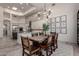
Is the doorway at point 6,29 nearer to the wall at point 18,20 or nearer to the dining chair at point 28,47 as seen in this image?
the wall at point 18,20

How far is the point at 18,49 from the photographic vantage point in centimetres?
247

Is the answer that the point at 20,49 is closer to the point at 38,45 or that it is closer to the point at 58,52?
the point at 38,45

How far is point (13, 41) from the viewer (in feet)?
8.00

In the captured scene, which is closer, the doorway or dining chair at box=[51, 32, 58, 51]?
the doorway

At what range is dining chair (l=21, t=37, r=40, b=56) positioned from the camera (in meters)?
2.47

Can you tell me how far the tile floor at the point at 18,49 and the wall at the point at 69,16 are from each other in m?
0.16

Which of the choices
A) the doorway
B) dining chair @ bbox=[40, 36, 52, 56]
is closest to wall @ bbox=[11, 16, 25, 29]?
the doorway

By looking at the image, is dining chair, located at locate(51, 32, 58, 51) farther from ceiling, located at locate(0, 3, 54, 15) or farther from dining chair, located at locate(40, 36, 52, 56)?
ceiling, located at locate(0, 3, 54, 15)

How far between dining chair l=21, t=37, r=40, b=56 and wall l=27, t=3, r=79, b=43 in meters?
0.42

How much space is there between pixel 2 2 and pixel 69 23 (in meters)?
1.66

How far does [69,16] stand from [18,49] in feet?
4.68

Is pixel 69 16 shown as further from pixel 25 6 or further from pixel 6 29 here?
pixel 6 29

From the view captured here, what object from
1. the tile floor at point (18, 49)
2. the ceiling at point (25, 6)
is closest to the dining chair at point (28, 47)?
the tile floor at point (18, 49)

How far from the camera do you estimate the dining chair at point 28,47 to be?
8.11 ft
